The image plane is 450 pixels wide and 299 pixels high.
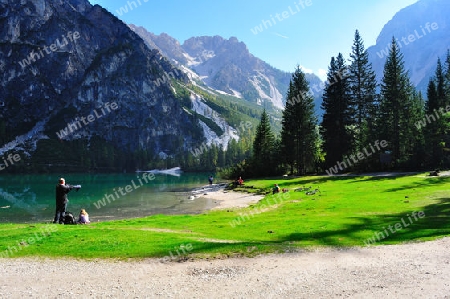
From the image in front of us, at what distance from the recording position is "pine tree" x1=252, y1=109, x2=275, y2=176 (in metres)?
84.7

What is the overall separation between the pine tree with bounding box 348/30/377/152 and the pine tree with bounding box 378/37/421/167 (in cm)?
327

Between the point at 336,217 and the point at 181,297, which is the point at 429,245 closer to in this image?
the point at 336,217

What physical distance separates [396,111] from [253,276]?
6855cm

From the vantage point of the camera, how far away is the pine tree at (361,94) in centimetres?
7312

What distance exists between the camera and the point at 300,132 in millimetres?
77812

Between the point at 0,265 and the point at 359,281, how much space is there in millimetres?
15421

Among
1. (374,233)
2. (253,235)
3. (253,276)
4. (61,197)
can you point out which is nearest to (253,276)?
(253,276)

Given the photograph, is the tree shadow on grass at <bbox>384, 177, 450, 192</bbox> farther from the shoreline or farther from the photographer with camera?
the photographer with camera

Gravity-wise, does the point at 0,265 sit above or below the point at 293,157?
below

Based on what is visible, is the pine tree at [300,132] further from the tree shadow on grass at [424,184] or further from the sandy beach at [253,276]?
the sandy beach at [253,276]

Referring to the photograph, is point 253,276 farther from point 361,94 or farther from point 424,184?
point 361,94

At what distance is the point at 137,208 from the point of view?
167ft

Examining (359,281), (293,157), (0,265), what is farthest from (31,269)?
(293,157)

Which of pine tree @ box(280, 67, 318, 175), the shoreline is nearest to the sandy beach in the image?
the shoreline
